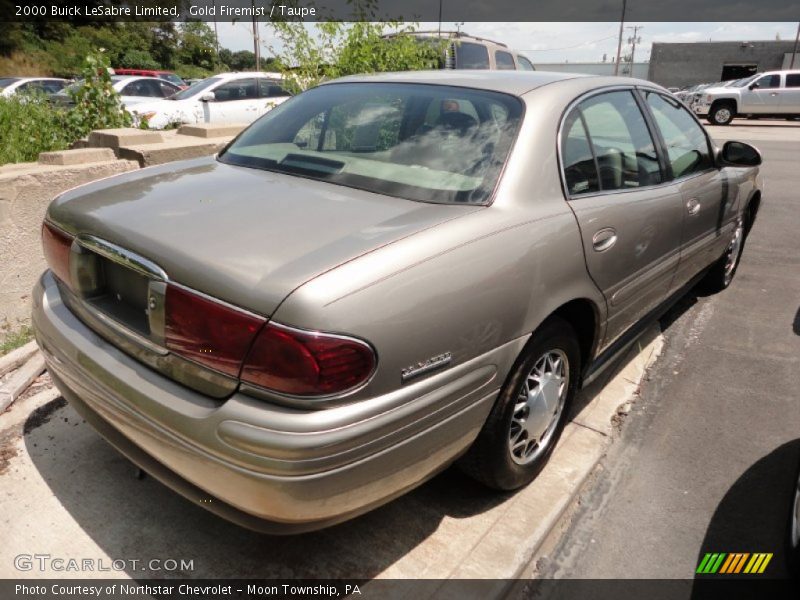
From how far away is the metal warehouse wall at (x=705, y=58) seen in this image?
45812 mm

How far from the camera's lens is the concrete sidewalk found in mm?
2221

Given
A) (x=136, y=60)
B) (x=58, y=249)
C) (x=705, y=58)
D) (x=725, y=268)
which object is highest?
(x=705, y=58)

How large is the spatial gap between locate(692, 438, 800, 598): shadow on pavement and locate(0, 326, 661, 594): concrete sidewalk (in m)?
0.55

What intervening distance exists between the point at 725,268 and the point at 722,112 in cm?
2135

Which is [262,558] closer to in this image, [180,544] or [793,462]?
[180,544]

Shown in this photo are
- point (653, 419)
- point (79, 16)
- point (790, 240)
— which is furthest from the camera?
point (79, 16)

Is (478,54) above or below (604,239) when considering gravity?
above

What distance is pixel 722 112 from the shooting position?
22891mm

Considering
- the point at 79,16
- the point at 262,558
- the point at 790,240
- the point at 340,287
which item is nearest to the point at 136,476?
the point at 262,558

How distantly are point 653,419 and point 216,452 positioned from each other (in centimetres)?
243

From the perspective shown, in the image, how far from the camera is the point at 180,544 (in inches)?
89.8

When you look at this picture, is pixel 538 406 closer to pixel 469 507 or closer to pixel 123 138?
pixel 469 507

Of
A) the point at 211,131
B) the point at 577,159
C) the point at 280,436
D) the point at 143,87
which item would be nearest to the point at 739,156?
the point at 577,159

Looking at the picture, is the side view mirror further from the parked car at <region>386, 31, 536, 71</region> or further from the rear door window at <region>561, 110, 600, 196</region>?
the parked car at <region>386, 31, 536, 71</region>
